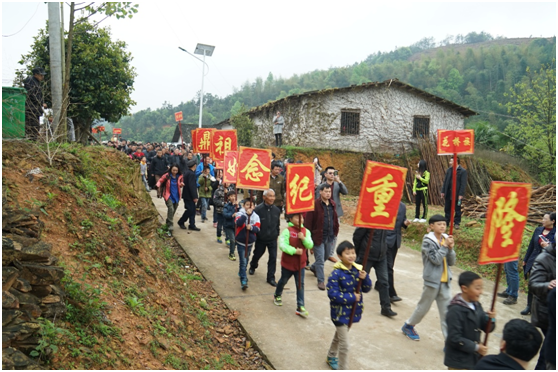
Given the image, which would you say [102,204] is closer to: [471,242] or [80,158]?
[80,158]

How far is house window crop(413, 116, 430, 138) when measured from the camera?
71.5 feet

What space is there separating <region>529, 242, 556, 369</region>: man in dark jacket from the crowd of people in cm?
1

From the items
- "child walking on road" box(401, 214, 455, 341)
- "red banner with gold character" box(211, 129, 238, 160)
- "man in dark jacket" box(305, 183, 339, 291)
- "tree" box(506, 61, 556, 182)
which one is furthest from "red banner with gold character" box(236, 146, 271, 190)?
"tree" box(506, 61, 556, 182)

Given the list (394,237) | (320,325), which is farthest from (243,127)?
(320,325)

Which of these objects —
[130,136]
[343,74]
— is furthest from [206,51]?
[343,74]

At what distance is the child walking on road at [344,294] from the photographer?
5137mm

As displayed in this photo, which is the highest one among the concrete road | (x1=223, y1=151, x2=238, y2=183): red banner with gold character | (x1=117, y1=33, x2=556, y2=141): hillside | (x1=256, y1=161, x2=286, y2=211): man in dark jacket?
(x1=117, y1=33, x2=556, y2=141): hillside

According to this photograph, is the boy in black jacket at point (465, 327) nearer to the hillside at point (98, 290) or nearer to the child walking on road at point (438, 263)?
the child walking on road at point (438, 263)

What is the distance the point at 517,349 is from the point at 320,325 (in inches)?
144

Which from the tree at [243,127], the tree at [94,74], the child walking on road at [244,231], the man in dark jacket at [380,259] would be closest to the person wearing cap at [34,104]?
the tree at [94,74]

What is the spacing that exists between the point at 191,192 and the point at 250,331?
552cm

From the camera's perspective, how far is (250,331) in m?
6.38

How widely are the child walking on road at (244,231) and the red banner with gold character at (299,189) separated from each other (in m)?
1.19

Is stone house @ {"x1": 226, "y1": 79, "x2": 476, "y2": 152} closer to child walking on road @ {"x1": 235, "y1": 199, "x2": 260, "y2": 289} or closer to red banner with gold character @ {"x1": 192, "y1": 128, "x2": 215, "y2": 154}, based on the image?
red banner with gold character @ {"x1": 192, "y1": 128, "x2": 215, "y2": 154}
